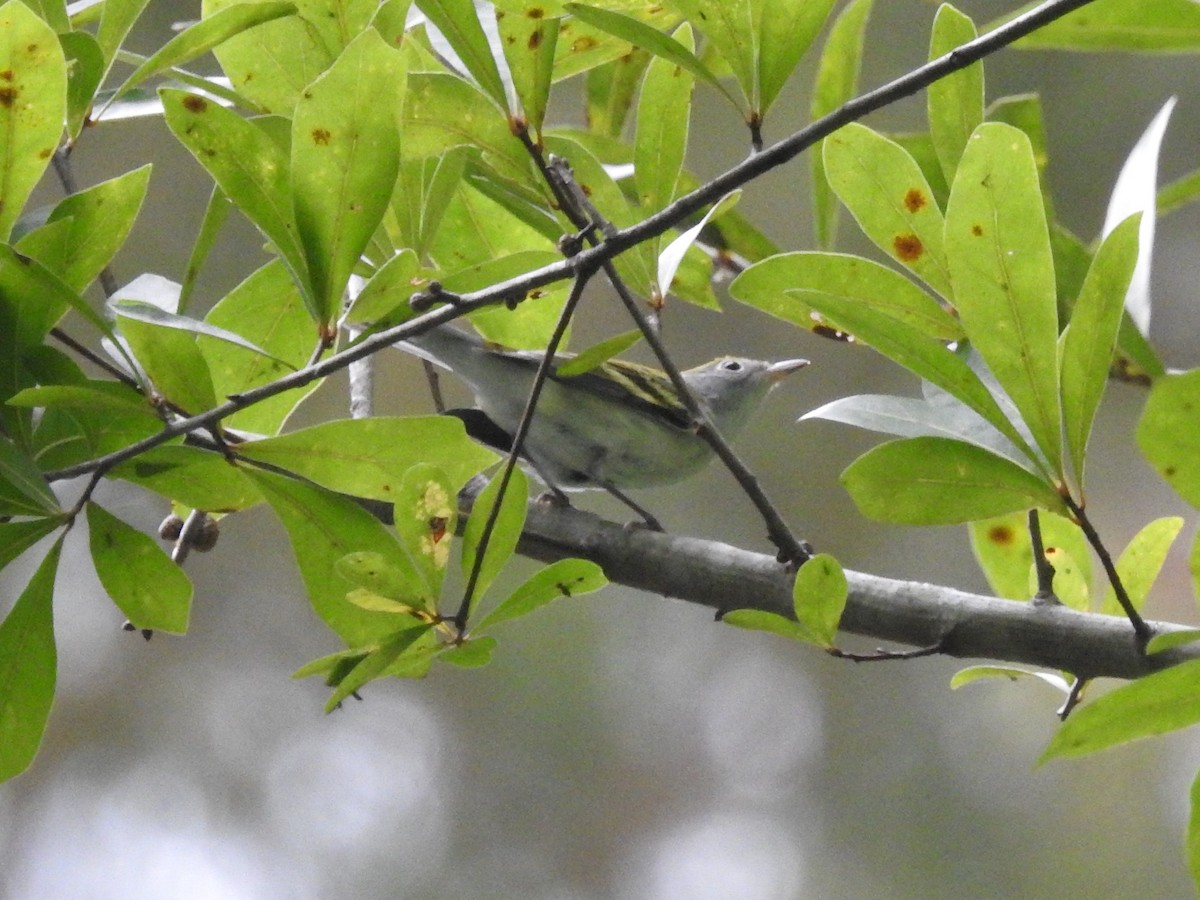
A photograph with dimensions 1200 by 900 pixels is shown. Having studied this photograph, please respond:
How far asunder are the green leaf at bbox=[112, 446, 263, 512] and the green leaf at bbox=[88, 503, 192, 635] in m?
0.06

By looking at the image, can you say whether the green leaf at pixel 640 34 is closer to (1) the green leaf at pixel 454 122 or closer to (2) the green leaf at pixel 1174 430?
(1) the green leaf at pixel 454 122

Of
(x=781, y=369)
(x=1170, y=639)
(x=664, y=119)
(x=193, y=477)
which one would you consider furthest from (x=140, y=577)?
(x=781, y=369)

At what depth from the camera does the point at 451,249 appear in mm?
1439

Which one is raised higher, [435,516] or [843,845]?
[435,516]

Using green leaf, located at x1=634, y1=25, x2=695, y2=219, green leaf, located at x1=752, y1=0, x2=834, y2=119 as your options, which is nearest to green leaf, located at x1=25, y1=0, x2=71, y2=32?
green leaf, located at x1=634, y1=25, x2=695, y2=219

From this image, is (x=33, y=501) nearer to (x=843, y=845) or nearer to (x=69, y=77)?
(x=69, y=77)

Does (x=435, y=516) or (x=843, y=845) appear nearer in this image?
(x=435, y=516)

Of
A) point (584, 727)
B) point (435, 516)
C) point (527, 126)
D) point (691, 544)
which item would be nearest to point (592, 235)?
point (527, 126)

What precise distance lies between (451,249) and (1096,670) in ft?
2.65

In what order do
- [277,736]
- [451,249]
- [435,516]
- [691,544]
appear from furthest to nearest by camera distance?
1. [277,736]
2. [451,249]
3. [691,544]
4. [435,516]

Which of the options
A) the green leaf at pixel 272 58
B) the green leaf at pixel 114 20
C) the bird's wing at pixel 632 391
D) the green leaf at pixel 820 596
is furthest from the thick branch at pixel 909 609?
the bird's wing at pixel 632 391

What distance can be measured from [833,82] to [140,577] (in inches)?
35.3

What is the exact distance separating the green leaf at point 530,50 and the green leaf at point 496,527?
0.33 metres

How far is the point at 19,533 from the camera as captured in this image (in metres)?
1.02
